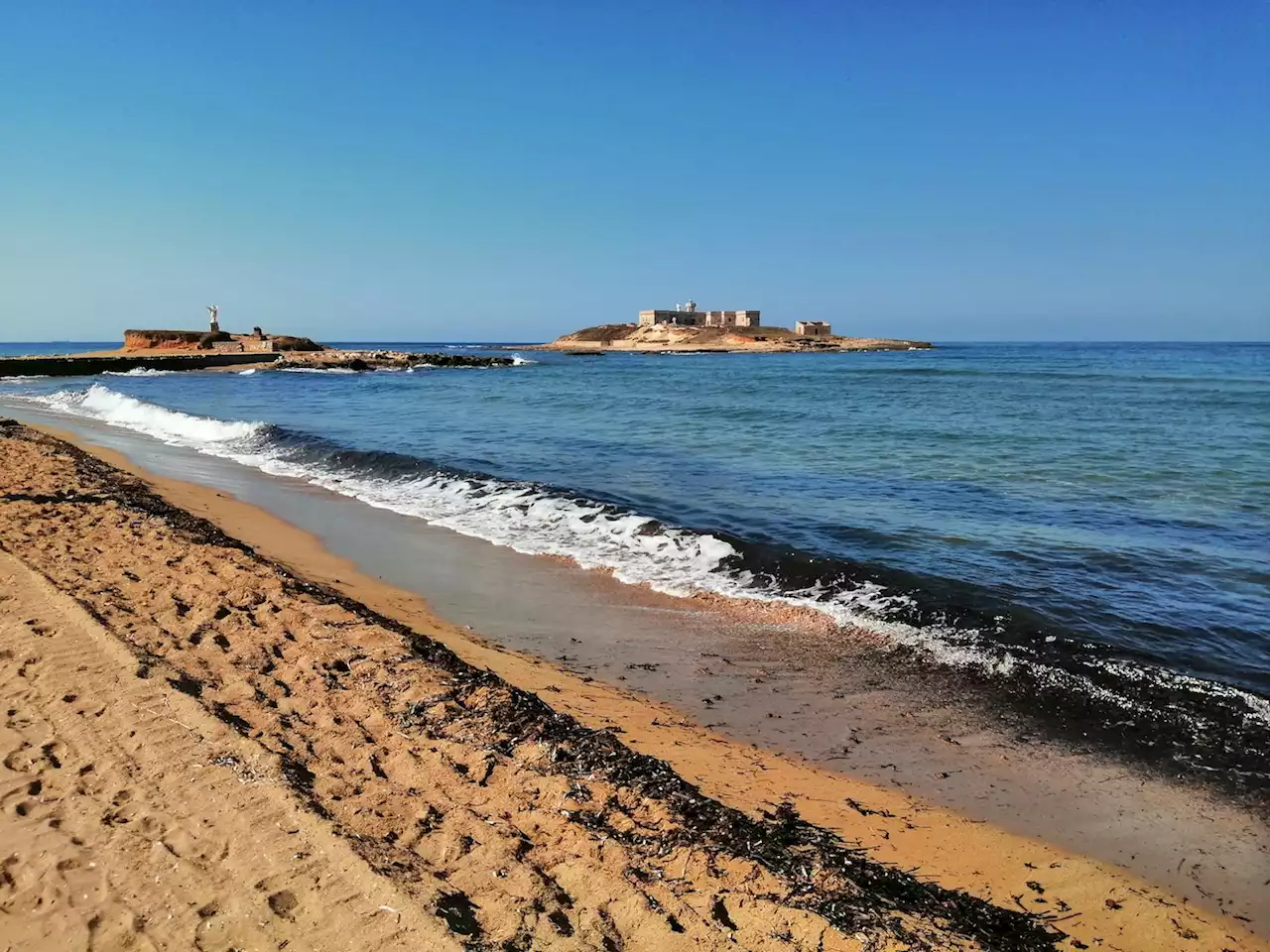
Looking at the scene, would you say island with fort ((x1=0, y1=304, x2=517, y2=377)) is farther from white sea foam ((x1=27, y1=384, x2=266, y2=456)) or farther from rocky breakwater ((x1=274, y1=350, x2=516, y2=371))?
white sea foam ((x1=27, y1=384, x2=266, y2=456))

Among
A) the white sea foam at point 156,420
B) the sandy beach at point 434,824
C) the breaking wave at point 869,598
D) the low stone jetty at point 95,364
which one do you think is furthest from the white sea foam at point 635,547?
the low stone jetty at point 95,364

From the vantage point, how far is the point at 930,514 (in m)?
9.96

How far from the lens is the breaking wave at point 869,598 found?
15.4 feet

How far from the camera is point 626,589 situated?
7.32 m

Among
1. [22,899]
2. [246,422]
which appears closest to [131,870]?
[22,899]

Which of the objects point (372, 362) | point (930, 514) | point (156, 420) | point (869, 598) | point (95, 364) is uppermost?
point (372, 362)

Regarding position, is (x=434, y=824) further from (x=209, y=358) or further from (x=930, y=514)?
(x=209, y=358)

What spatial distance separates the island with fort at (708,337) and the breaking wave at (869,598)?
281ft

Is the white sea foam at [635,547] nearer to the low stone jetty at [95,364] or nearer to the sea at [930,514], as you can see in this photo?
the sea at [930,514]

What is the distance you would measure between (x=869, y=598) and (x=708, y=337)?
9847 centimetres

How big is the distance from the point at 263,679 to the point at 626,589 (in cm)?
352

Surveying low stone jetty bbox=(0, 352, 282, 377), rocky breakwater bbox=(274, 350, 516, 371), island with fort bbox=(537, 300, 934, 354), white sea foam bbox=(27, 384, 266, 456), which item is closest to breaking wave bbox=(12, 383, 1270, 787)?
white sea foam bbox=(27, 384, 266, 456)

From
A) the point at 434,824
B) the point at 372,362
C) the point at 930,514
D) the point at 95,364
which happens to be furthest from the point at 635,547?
the point at 372,362

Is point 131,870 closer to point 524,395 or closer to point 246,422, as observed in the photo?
point 246,422
